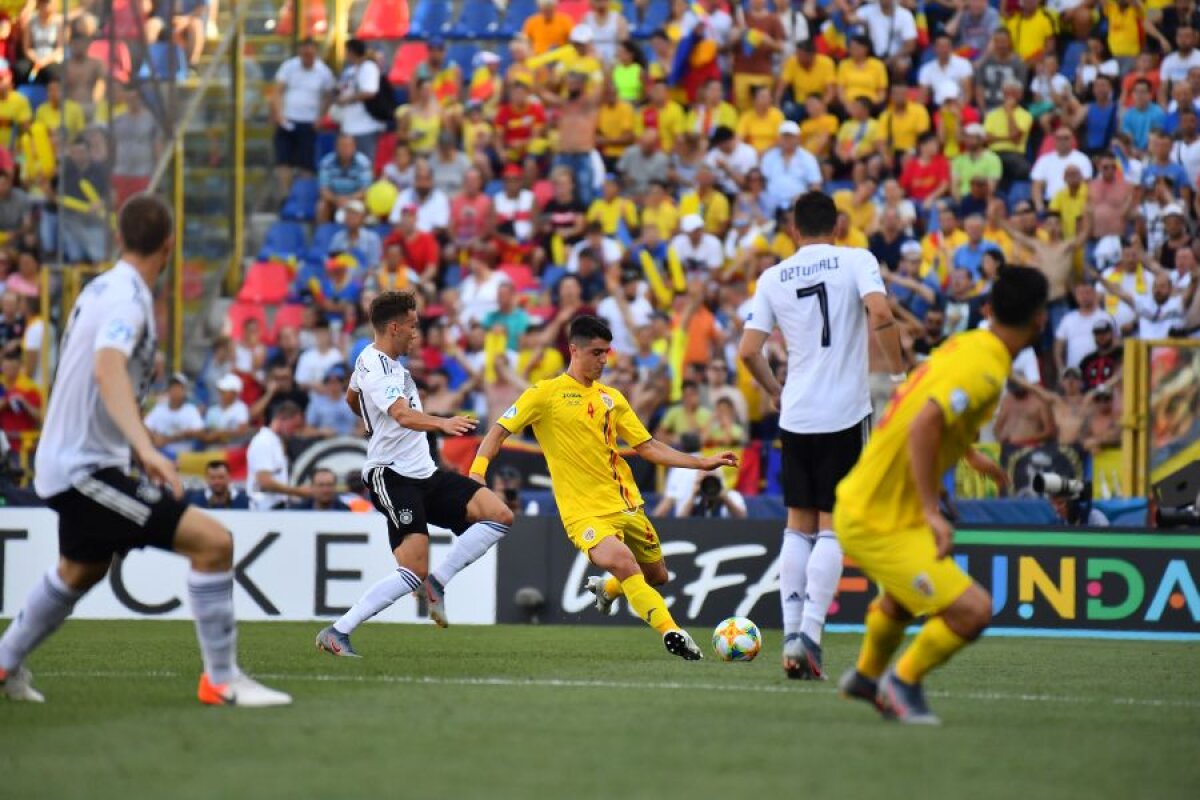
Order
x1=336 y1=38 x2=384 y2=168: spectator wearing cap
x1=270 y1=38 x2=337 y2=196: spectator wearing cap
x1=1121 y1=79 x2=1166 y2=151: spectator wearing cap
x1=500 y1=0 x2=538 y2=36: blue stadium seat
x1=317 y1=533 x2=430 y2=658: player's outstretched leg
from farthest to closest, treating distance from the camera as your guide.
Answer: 1. x1=500 y1=0 x2=538 y2=36: blue stadium seat
2. x1=336 y1=38 x2=384 y2=168: spectator wearing cap
3. x1=270 y1=38 x2=337 y2=196: spectator wearing cap
4. x1=1121 y1=79 x2=1166 y2=151: spectator wearing cap
5. x1=317 y1=533 x2=430 y2=658: player's outstretched leg

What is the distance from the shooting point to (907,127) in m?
22.6

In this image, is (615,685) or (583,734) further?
(615,685)

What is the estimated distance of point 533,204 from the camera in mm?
23703

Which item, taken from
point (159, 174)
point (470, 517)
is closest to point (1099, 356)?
point (470, 517)

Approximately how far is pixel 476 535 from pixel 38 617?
4553 millimetres

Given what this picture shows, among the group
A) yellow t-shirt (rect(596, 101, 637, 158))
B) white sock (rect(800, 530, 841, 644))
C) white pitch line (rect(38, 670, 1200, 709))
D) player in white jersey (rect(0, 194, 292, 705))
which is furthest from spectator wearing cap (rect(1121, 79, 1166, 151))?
player in white jersey (rect(0, 194, 292, 705))

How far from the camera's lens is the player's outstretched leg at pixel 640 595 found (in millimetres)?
11250

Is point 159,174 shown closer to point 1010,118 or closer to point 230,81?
point 230,81

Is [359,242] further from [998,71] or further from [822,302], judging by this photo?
[822,302]

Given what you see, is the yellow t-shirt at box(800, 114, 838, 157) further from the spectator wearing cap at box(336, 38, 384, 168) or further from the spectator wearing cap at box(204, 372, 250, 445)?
the spectator wearing cap at box(204, 372, 250, 445)

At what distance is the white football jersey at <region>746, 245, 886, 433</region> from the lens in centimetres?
1020

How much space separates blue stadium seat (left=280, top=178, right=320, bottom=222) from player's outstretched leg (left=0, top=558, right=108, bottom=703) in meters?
16.6

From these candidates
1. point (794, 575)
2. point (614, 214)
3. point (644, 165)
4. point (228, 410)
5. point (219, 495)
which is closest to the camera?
point (794, 575)

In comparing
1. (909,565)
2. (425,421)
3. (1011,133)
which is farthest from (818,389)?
(1011,133)
